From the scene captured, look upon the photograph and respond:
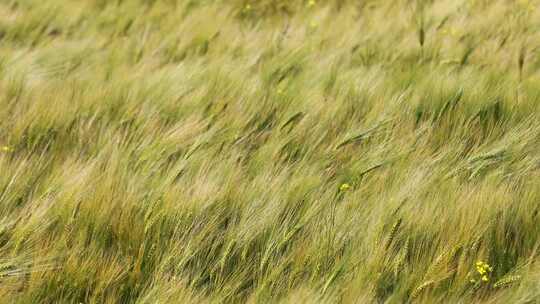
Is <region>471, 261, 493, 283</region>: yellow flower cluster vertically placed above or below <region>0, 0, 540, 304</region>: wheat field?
below

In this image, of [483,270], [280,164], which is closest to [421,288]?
[483,270]

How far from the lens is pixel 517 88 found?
230 cm

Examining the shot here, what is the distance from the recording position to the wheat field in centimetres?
160

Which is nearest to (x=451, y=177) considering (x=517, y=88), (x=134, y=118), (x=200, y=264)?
(x=517, y=88)

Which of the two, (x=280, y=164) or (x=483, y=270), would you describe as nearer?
(x=483, y=270)

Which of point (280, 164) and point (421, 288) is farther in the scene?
point (280, 164)

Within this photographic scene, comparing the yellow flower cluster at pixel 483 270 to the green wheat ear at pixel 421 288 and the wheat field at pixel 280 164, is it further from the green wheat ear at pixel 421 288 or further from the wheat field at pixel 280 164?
the green wheat ear at pixel 421 288

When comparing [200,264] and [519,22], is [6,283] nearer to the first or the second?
[200,264]

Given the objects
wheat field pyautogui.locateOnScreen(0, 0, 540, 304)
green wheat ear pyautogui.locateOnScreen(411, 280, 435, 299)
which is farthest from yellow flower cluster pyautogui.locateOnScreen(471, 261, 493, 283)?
green wheat ear pyautogui.locateOnScreen(411, 280, 435, 299)

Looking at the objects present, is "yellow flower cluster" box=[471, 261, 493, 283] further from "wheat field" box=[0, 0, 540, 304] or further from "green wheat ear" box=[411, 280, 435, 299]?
"green wheat ear" box=[411, 280, 435, 299]

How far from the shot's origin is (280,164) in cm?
204

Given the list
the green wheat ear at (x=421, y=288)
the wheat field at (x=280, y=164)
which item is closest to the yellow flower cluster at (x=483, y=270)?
the wheat field at (x=280, y=164)

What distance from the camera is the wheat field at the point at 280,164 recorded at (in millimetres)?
1600

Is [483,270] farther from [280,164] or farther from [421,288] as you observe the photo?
[280,164]
